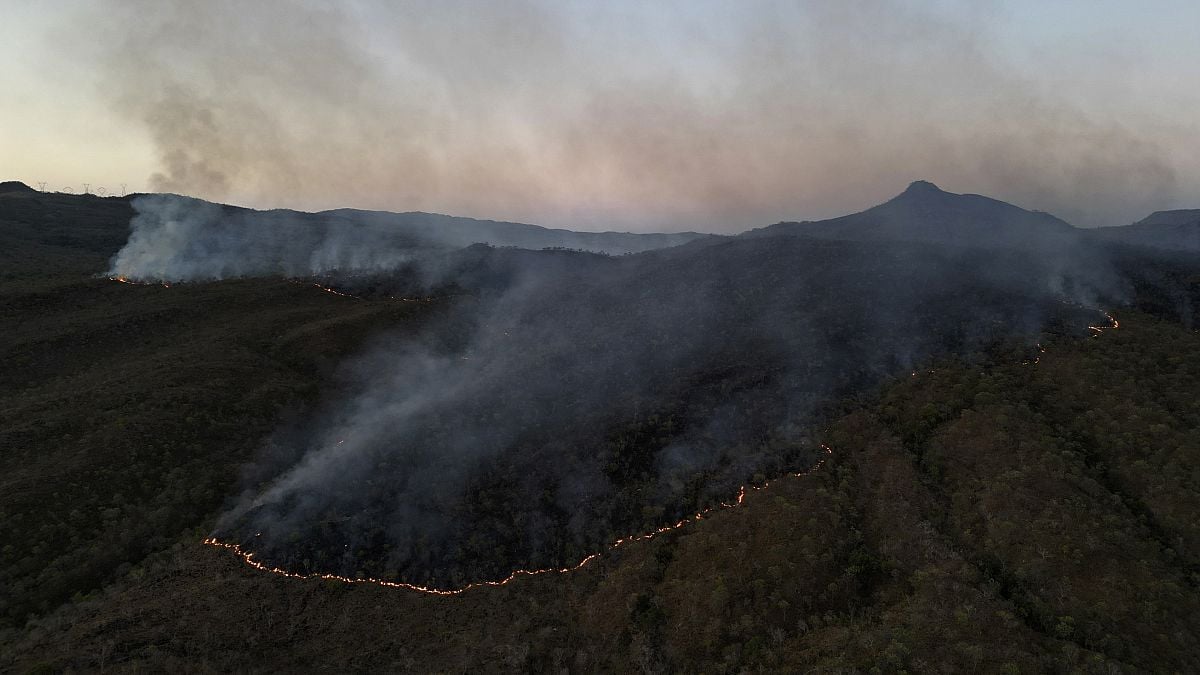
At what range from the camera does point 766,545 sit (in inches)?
1003

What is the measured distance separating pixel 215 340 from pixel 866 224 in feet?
343

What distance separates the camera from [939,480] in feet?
93.8

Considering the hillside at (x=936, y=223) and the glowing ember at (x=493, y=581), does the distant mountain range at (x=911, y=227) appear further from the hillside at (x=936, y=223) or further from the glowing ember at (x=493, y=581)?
the glowing ember at (x=493, y=581)

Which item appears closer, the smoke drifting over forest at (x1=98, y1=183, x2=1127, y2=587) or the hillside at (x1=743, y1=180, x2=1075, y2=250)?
the smoke drifting over forest at (x1=98, y1=183, x2=1127, y2=587)

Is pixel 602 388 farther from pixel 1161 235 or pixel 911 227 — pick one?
pixel 1161 235

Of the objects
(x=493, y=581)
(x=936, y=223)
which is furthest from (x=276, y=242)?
(x=936, y=223)

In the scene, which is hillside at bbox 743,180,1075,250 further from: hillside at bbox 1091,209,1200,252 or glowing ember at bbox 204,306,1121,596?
glowing ember at bbox 204,306,1121,596

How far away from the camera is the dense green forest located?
2083cm

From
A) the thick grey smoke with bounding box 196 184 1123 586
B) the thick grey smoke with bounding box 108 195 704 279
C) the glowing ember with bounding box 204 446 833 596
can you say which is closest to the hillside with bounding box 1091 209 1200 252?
the thick grey smoke with bounding box 196 184 1123 586

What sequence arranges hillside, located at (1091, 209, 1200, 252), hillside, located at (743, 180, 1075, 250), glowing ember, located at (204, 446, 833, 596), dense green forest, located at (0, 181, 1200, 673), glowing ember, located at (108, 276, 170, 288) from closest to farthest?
dense green forest, located at (0, 181, 1200, 673) → glowing ember, located at (204, 446, 833, 596) → glowing ember, located at (108, 276, 170, 288) → hillside, located at (1091, 209, 1200, 252) → hillside, located at (743, 180, 1075, 250)

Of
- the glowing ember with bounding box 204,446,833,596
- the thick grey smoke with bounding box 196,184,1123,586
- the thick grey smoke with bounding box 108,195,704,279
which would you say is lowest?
the glowing ember with bounding box 204,446,833,596

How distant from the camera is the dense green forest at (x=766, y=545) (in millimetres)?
20828

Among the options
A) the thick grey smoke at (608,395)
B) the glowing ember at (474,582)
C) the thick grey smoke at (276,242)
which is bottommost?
the glowing ember at (474,582)

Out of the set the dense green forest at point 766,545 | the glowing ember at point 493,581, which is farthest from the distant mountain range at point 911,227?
the glowing ember at point 493,581
